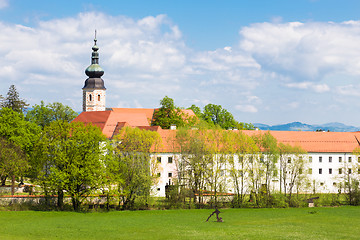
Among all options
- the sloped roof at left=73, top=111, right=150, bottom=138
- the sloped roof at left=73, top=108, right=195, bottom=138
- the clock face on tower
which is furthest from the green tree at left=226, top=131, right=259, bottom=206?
the clock face on tower

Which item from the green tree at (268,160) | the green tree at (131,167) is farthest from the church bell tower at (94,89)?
the green tree at (268,160)

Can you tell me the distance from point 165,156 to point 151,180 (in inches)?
589

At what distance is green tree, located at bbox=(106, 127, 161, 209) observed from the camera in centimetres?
5931

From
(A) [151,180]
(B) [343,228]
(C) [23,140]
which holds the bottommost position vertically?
(B) [343,228]

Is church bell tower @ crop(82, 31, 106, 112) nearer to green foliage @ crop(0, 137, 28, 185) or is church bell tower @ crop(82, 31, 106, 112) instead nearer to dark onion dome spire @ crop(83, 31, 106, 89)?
dark onion dome spire @ crop(83, 31, 106, 89)

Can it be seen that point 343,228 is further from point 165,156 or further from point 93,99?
point 93,99

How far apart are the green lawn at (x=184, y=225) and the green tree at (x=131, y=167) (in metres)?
3.34

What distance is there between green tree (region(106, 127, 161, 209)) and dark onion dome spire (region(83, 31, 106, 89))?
55.2 m

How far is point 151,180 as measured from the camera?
60.5m

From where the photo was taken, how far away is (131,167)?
60594 millimetres

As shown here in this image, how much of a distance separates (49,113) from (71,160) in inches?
2247

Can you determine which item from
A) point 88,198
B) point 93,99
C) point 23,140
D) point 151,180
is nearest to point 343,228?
point 151,180

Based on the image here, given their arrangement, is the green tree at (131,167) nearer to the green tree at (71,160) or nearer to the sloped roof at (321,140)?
the green tree at (71,160)

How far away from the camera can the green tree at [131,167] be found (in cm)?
5931
